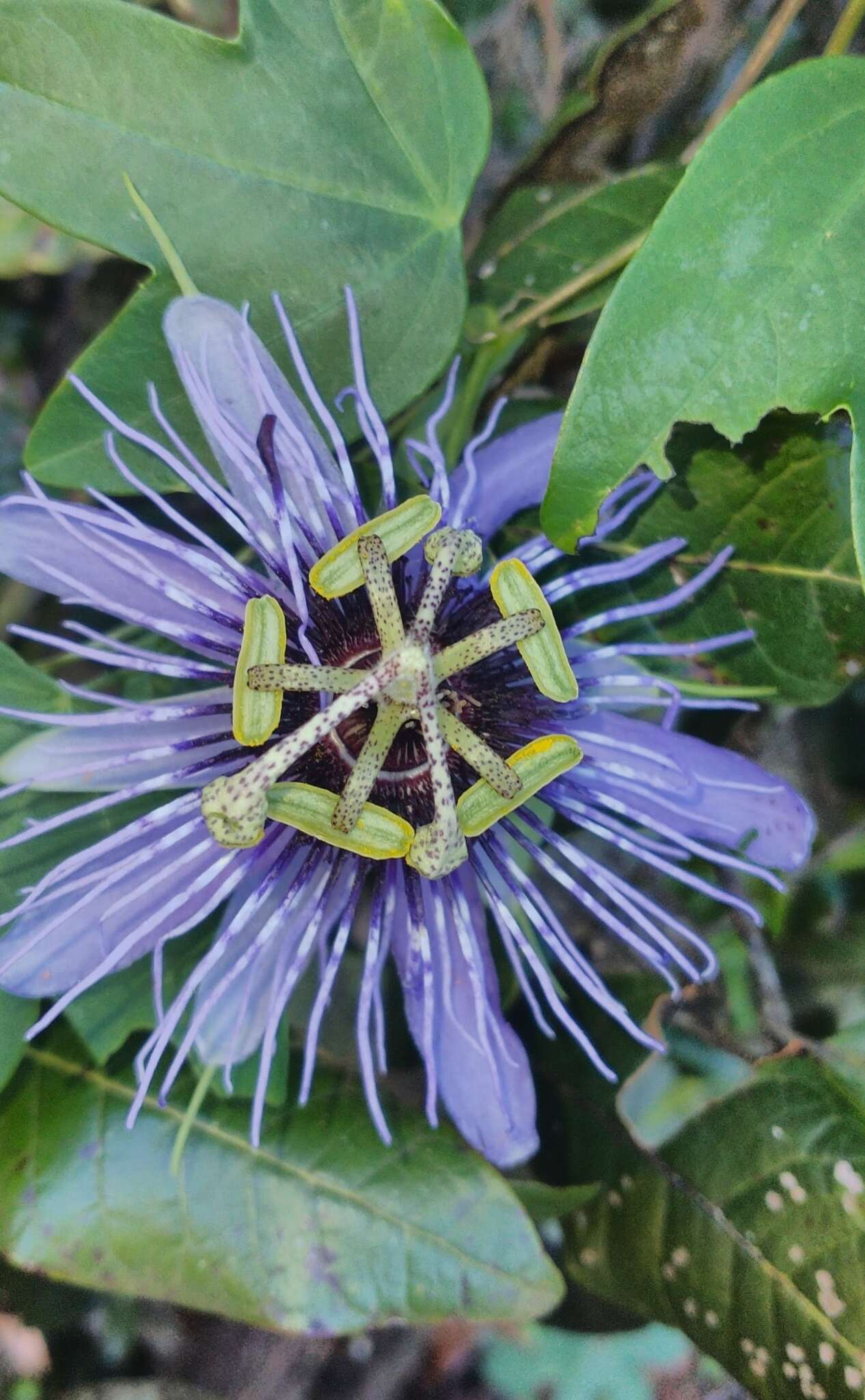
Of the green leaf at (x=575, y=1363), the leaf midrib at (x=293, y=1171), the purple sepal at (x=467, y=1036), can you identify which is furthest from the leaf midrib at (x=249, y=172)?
the green leaf at (x=575, y=1363)

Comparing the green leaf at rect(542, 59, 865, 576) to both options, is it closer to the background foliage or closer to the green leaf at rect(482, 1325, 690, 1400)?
the background foliage

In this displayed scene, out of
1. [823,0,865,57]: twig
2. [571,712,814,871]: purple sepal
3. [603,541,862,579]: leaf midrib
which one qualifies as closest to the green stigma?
[571,712,814,871]: purple sepal

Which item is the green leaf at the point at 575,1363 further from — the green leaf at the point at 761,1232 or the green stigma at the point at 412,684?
the green stigma at the point at 412,684

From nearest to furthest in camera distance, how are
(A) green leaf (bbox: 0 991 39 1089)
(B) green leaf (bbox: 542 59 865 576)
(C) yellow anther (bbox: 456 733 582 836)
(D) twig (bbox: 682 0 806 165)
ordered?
(B) green leaf (bbox: 542 59 865 576), (C) yellow anther (bbox: 456 733 582 836), (A) green leaf (bbox: 0 991 39 1089), (D) twig (bbox: 682 0 806 165)

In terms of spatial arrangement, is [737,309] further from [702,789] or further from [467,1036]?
[467,1036]

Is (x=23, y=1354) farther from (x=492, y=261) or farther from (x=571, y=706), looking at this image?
(x=492, y=261)

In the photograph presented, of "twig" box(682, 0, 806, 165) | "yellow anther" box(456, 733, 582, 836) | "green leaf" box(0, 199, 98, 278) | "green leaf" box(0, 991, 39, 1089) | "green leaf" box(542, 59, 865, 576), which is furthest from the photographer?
"green leaf" box(0, 199, 98, 278)

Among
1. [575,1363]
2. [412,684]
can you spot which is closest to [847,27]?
[412,684]

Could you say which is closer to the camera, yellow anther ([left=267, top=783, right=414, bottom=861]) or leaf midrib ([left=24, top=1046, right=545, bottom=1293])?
yellow anther ([left=267, top=783, right=414, bottom=861])

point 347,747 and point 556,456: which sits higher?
point 556,456

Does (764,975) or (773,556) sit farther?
(764,975)
